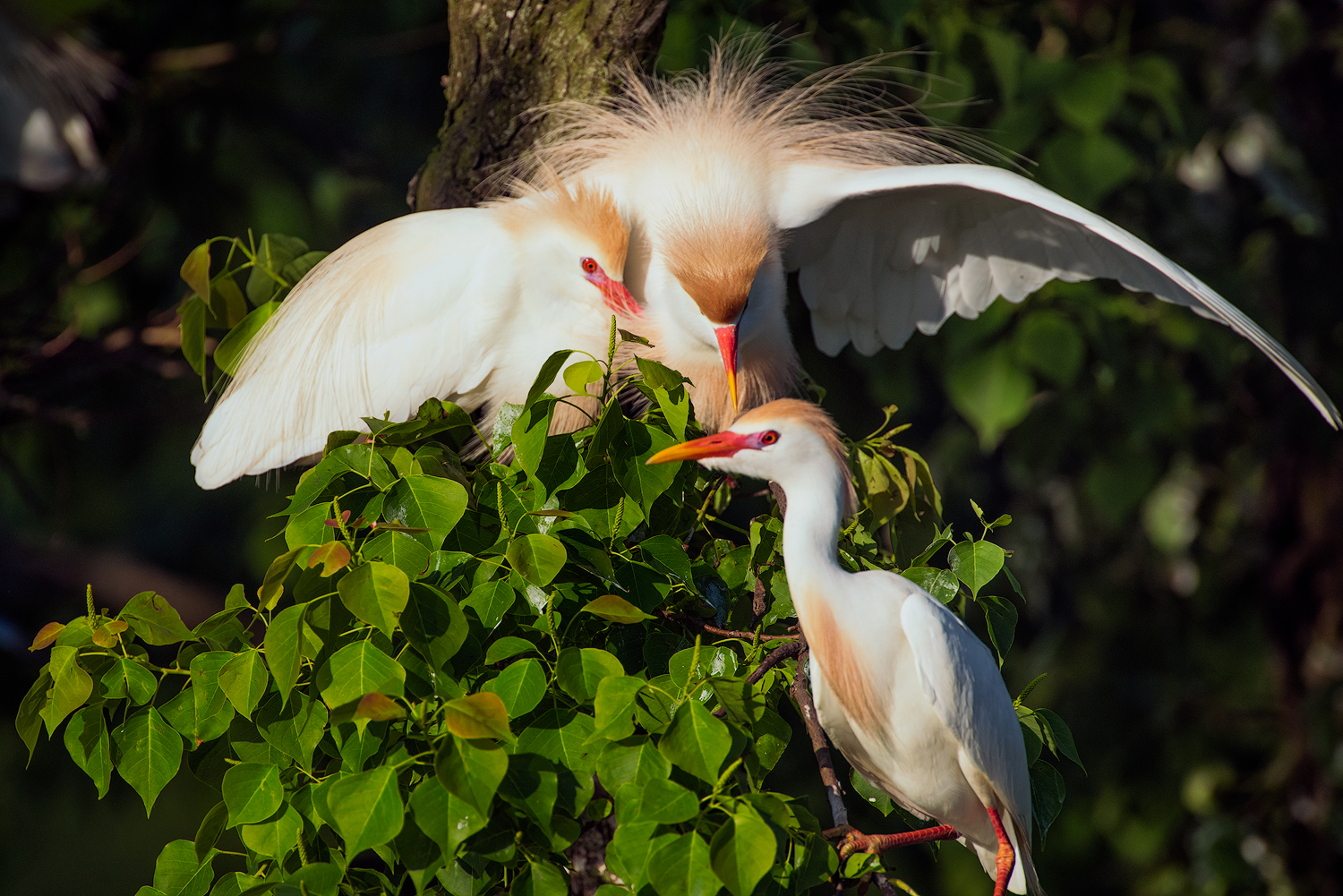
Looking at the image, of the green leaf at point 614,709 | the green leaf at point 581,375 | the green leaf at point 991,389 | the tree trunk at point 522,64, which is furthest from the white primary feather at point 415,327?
the green leaf at point 991,389

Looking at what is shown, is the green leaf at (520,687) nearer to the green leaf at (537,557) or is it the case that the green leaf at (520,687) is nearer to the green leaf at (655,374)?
the green leaf at (537,557)

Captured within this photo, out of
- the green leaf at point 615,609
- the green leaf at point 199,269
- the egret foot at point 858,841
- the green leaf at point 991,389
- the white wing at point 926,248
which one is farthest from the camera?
the green leaf at point 991,389

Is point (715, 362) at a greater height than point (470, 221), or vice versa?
point (470, 221)

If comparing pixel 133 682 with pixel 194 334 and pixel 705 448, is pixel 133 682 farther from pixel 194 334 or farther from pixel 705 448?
pixel 194 334

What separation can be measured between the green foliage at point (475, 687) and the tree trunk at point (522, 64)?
2.37 ft

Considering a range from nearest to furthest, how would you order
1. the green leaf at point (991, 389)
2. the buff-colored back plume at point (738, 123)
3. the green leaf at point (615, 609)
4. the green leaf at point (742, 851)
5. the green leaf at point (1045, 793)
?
the green leaf at point (742, 851)
the green leaf at point (615, 609)
the green leaf at point (1045, 793)
the buff-colored back plume at point (738, 123)
the green leaf at point (991, 389)

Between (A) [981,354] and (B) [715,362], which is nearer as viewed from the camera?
(B) [715,362]

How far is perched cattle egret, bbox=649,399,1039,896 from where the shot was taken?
1.00m

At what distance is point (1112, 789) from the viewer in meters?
3.55

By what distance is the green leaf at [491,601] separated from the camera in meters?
0.85

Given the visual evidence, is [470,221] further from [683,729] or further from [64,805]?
[64,805]

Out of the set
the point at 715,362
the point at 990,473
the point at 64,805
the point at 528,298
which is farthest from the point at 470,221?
the point at 64,805

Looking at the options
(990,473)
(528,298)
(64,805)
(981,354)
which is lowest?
(64,805)

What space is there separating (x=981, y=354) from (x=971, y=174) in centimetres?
90
